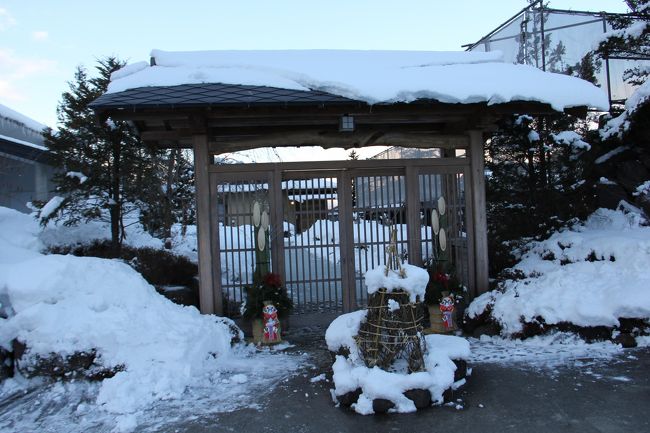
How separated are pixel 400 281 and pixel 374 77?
12.0 feet

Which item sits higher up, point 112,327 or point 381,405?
point 112,327

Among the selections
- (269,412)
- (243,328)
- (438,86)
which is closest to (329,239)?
(243,328)

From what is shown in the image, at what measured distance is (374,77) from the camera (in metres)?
7.18

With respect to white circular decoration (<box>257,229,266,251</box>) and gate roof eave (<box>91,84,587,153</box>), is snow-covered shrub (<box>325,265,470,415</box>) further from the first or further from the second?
gate roof eave (<box>91,84,587,153</box>)

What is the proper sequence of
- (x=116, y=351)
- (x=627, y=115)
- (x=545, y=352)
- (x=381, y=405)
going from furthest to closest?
(x=627, y=115) → (x=545, y=352) → (x=116, y=351) → (x=381, y=405)

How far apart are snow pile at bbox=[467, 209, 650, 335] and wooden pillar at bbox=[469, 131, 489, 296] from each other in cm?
51

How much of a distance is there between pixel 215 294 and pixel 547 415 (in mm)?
4693

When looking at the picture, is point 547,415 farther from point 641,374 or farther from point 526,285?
point 526,285

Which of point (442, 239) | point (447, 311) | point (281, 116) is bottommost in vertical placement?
point (447, 311)

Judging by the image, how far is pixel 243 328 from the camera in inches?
285

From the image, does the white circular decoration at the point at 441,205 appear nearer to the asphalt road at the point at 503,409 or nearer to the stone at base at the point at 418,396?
the asphalt road at the point at 503,409

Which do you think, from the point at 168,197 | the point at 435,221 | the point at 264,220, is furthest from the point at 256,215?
the point at 168,197

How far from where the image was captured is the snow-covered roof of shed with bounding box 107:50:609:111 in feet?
21.8

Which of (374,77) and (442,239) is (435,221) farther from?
(374,77)
